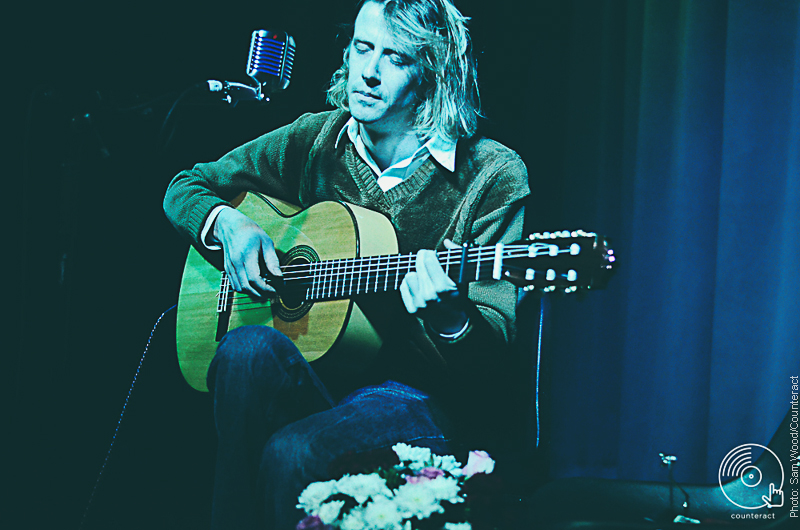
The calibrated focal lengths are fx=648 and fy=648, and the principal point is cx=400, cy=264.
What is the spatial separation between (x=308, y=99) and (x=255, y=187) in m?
0.33

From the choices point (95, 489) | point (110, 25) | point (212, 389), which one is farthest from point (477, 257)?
point (110, 25)

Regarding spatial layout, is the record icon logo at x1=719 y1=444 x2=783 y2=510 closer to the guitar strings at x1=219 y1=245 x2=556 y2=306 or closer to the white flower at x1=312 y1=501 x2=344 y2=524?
the guitar strings at x1=219 y1=245 x2=556 y2=306

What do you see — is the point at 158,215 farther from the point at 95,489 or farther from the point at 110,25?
the point at 95,489

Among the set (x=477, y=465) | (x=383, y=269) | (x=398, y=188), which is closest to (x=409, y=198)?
(x=398, y=188)

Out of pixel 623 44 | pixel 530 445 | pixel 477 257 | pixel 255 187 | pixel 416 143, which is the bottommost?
pixel 530 445

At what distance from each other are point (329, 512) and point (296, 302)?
79cm

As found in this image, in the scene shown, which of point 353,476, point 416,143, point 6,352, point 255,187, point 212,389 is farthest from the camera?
point 6,352

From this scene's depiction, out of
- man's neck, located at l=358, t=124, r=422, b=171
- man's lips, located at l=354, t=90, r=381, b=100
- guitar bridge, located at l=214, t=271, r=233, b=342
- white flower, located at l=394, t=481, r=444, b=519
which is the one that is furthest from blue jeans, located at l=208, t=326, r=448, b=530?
man's lips, located at l=354, t=90, r=381, b=100

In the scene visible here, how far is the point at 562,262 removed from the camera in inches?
53.0

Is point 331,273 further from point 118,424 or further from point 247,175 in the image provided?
point 118,424

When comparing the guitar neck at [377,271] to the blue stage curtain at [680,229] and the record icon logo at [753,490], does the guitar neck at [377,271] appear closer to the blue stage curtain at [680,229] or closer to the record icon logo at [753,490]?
the blue stage curtain at [680,229]

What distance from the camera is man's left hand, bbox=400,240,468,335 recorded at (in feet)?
4.86

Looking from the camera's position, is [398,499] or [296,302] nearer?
[398,499]

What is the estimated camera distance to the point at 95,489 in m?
1.91
